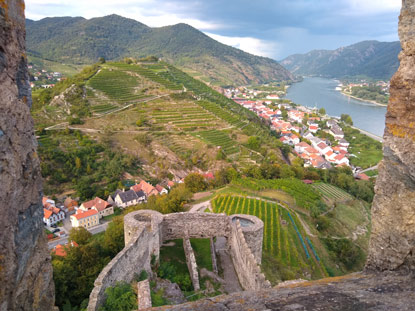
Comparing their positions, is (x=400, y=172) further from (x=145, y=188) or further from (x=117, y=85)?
(x=117, y=85)

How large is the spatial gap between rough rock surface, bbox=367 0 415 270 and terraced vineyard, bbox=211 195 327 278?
13825mm

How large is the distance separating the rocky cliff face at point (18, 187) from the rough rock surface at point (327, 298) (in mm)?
1514

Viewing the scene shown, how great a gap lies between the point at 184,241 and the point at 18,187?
12.5 m

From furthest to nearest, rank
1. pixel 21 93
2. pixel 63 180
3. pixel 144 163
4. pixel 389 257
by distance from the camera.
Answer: pixel 144 163 < pixel 63 180 < pixel 389 257 < pixel 21 93

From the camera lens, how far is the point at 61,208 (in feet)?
111

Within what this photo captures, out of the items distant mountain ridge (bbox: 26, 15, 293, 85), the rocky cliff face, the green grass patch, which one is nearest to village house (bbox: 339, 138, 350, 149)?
the green grass patch

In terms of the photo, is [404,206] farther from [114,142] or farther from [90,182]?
[114,142]

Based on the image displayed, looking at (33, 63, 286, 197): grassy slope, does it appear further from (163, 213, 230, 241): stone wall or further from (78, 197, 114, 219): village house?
(163, 213, 230, 241): stone wall

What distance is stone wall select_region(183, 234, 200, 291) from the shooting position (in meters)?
12.0

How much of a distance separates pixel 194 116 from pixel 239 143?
11658mm

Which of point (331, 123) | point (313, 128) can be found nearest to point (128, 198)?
point (313, 128)

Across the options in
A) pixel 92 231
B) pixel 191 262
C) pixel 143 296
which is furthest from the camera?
pixel 92 231

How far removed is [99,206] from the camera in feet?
112

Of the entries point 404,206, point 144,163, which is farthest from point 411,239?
point 144,163
